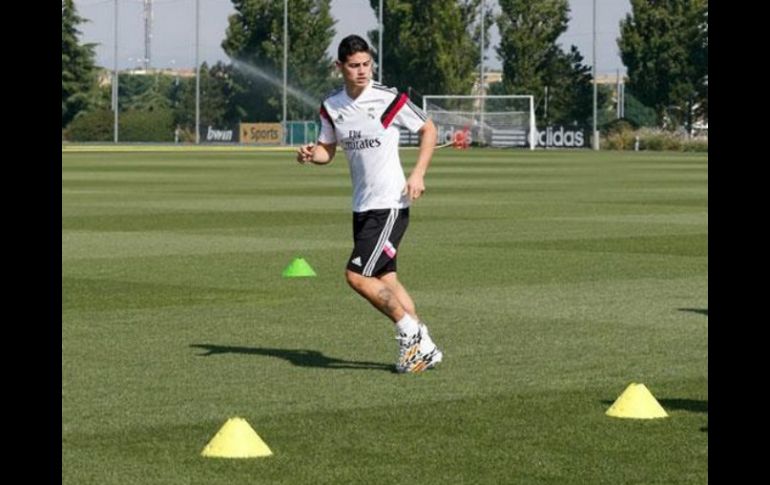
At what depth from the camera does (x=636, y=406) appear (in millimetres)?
8008

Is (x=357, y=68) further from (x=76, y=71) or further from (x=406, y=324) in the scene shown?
(x=76, y=71)

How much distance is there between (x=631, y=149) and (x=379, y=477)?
83.1 meters

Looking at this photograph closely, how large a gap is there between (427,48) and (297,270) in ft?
310

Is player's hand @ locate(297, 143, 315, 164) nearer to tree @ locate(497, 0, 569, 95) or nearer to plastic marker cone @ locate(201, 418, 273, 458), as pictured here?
plastic marker cone @ locate(201, 418, 273, 458)

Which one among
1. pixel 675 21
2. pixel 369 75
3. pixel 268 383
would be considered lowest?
pixel 268 383

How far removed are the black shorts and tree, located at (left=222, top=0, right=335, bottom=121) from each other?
329 feet

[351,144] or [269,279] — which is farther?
[269,279]

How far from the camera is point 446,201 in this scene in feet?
107

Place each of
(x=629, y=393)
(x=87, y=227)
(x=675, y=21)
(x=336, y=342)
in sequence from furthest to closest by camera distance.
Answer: (x=675, y=21)
(x=87, y=227)
(x=336, y=342)
(x=629, y=393)

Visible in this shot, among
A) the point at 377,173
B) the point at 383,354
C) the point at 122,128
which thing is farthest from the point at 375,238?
the point at 122,128

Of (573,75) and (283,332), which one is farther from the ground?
(573,75)

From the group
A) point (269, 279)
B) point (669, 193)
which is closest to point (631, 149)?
point (669, 193)

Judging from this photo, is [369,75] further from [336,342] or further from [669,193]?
[669,193]
